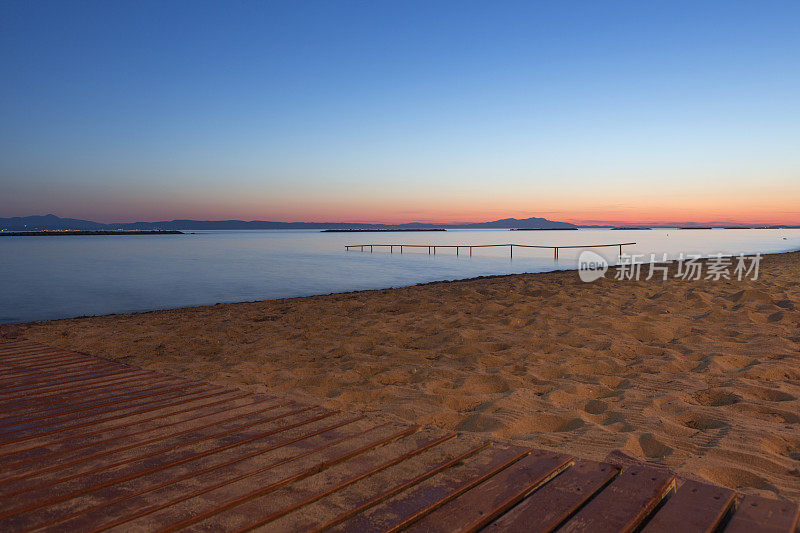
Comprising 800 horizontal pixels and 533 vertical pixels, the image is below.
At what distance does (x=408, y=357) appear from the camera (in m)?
6.25

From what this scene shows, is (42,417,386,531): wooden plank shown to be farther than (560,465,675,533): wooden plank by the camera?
Yes

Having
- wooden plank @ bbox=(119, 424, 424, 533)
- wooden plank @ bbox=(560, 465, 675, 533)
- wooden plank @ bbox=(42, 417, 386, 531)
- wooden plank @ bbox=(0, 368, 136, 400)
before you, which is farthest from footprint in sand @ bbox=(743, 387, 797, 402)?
wooden plank @ bbox=(0, 368, 136, 400)

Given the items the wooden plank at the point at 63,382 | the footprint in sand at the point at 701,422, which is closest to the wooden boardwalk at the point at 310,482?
the wooden plank at the point at 63,382

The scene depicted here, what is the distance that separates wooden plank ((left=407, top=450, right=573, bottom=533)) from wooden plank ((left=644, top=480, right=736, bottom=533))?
548 millimetres

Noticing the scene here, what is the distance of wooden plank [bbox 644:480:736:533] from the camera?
2.00m

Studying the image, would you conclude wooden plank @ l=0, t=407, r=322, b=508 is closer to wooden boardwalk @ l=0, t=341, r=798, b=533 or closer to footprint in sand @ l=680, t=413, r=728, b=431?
wooden boardwalk @ l=0, t=341, r=798, b=533

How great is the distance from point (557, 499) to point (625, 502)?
300 millimetres

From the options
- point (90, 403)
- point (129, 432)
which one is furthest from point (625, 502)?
point (90, 403)

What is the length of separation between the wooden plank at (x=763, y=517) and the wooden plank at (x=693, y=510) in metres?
0.05

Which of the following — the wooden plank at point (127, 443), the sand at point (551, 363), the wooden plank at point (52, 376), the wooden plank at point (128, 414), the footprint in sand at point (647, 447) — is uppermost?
the wooden plank at point (127, 443)

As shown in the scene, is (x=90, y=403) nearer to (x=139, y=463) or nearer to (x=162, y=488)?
(x=139, y=463)

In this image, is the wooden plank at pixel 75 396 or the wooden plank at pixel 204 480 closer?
the wooden plank at pixel 204 480

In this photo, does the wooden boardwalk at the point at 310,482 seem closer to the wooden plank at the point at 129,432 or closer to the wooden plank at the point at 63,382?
the wooden plank at the point at 129,432

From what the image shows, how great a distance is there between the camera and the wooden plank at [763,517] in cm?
197
